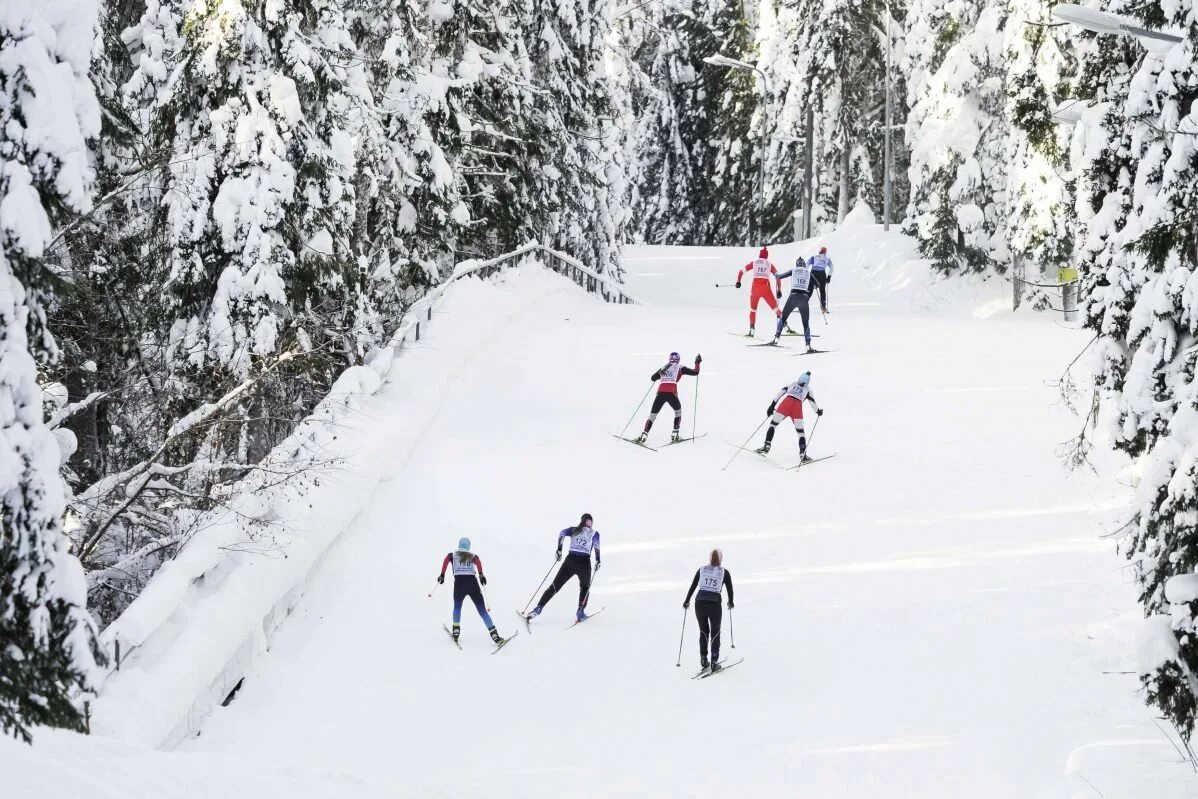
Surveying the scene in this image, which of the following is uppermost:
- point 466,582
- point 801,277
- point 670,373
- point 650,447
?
point 801,277

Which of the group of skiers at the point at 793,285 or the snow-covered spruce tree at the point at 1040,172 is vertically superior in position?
the snow-covered spruce tree at the point at 1040,172

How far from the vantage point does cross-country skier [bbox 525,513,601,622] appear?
13602mm

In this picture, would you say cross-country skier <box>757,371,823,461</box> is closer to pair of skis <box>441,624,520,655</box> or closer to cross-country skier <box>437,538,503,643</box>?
pair of skis <box>441,624,520,655</box>

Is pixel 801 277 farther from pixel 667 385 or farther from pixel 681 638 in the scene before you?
pixel 681 638

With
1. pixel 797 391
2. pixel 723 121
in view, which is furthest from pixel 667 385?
pixel 723 121

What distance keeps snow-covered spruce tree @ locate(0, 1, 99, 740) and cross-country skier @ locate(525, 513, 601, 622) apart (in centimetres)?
755

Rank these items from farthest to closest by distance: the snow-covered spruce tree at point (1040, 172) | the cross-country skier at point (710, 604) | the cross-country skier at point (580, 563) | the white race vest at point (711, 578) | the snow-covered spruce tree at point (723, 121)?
1. the snow-covered spruce tree at point (723, 121)
2. the snow-covered spruce tree at point (1040, 172)
3. the cross-country skier at point (580, 563)
4. the white race vest at point (711, 578)
5. the cross-country skier at point (710, 604)

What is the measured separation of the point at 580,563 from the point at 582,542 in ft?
0.72

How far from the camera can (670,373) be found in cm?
1909

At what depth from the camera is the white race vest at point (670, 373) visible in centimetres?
1908

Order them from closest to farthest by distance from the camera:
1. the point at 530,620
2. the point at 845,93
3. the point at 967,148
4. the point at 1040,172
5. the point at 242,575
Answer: the point at 242,575 < the point at 530,620 < the point at 1040,172 < the point at 967,148 < the point at 845,93

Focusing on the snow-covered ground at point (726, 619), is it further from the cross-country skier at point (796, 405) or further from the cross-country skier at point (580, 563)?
the cross-country skier at point (796, 405)

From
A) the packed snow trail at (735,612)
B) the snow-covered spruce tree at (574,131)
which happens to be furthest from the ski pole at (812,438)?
the snow-covered spruce tree at (574,131)

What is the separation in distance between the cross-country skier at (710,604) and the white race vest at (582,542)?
55.5 inches
